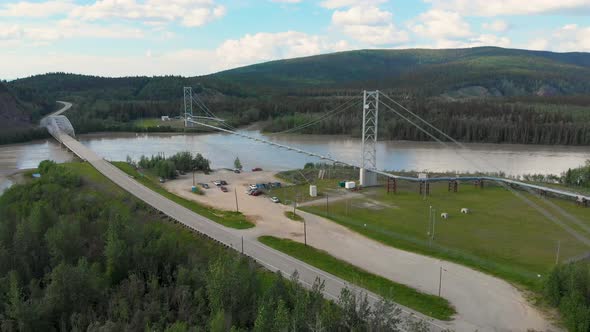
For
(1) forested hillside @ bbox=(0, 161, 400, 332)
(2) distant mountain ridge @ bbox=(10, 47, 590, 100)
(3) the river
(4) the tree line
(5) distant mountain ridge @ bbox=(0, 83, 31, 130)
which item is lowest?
(3) the river

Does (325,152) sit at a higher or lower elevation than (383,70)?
lower

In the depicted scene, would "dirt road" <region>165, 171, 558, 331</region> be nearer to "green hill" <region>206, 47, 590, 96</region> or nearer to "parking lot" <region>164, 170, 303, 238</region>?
"parking lot" <region>164, 170, 303, 238</region>

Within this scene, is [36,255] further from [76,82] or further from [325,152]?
[76,82]

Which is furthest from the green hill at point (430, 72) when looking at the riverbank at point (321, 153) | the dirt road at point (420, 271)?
the dirt road at point (420, 271)

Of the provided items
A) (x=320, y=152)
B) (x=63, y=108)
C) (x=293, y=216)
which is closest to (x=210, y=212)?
(x=293, y=216)

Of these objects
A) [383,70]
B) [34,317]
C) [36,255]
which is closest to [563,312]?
[34,317]

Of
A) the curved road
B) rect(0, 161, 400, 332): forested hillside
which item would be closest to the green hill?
the curved road

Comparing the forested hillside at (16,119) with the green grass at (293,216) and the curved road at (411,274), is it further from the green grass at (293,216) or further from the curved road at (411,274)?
the green grass at (293,216)
